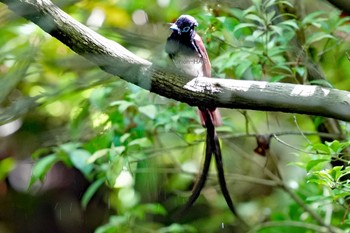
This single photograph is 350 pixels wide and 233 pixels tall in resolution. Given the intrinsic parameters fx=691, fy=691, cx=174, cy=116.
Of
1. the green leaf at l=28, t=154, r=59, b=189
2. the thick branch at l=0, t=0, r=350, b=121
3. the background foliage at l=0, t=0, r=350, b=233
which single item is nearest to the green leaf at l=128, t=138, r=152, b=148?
the background foliage at l=0, t=0, r=350, b=233

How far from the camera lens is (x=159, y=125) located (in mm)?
2373

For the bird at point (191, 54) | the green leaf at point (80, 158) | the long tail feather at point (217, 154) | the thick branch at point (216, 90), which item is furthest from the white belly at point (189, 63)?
the green leaf at point (80, 158)

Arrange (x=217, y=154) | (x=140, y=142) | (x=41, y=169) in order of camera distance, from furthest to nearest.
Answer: (x=41, y=169)
(x=140, y=142)
(x=217, y=154)

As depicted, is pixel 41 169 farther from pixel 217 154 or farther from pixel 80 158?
pixel 217 154

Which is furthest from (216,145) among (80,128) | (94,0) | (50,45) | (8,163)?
(8,163)

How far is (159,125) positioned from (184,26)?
530 millimetres

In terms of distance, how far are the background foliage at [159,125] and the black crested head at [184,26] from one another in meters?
0.07

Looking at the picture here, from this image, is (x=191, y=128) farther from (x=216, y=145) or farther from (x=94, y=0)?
(x=94, y=0)

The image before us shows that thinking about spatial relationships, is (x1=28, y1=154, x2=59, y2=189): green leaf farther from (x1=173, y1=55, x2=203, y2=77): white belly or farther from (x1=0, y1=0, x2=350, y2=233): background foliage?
(x1=173, y1=55, x2=203, y2=77): white belly

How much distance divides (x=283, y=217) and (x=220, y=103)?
136 centimetres

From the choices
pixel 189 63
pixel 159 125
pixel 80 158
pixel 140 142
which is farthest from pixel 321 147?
pixel 80 158

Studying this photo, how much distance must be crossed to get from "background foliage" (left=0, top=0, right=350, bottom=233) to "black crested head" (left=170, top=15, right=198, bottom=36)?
2.7 inches

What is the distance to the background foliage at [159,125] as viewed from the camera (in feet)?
6.36

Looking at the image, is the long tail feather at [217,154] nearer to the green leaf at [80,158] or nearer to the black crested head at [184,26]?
the black crested head at [184,26]
